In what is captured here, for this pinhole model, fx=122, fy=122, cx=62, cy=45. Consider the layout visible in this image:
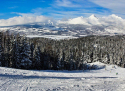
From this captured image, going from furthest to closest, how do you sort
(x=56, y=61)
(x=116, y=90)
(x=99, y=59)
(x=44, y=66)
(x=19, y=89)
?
(x=99, y=59)
(x=56, y=61)
(x=44, y=66)
(x=116, y=90)
(x=19, y=89)

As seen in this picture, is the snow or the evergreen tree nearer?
the snow

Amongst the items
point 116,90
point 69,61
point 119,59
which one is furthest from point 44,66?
point 119,59

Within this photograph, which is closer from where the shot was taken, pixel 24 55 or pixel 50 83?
pixel 50 83

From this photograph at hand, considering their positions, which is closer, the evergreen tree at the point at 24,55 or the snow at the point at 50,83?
the snow at the point at 50,83

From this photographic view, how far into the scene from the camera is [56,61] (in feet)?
184

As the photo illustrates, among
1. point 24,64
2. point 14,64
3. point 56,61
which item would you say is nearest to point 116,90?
point 24,64

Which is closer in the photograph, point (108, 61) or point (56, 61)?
point (56, 61)

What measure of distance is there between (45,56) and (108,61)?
2037 inches

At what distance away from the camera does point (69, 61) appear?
58531 millimetres

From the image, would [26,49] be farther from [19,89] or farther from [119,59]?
[119,59]

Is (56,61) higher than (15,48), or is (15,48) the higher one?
(15,48)

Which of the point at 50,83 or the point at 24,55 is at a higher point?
the point at 50,83

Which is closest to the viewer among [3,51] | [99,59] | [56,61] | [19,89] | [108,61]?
[19,89]

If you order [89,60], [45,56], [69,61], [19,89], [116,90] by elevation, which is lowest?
[89,60]
